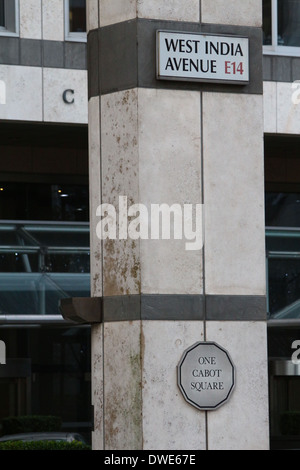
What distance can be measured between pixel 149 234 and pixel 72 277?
10364mm

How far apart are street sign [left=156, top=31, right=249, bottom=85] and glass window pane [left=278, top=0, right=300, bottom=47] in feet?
39.7

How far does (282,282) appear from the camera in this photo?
19.5 m

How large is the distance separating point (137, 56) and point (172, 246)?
1.58 meters

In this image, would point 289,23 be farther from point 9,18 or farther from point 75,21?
point 9,18

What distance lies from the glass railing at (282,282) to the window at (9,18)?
6.01 m

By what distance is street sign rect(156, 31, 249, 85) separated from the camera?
8.97 metres

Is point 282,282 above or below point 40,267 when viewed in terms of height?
below

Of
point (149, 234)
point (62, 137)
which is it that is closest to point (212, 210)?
point (149, 234)

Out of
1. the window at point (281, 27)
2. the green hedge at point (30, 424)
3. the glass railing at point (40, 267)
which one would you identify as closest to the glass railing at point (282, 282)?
the glass railing at point (40, 267)

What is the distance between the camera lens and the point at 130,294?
8.80 m

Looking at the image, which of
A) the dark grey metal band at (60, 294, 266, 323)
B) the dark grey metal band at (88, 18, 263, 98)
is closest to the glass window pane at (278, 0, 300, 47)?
the dark grey metal band at (88, 18, 263, 98)

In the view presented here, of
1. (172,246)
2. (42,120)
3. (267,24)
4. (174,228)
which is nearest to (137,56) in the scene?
(174,228)
